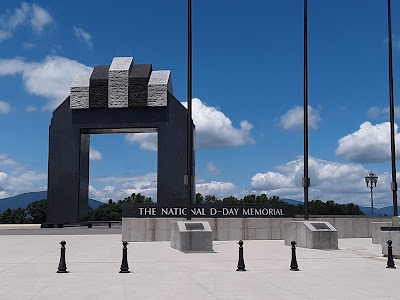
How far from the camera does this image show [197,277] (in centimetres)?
1484

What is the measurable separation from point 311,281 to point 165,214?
18.7 meters

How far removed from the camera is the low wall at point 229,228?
103 feet

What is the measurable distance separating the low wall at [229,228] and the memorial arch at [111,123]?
693 inches

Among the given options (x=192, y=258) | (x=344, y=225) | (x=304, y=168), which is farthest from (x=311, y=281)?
(x=344, y=225)

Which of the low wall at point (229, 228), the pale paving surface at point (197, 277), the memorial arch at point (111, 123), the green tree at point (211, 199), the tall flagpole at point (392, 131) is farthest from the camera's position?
the green tree at point (211, 199)

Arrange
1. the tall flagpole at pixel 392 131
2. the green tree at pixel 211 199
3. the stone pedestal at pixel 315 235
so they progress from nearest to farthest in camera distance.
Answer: the stone pedestal at pixel 315 235, the tall flagpole at pixel 392 131, the green tree at pixel 211 199

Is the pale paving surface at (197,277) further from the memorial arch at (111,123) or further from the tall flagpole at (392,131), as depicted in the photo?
the memorial arch at (111,123)

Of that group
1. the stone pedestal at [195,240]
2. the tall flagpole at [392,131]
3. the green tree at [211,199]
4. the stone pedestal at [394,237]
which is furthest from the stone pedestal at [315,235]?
the green tree at [211,199]

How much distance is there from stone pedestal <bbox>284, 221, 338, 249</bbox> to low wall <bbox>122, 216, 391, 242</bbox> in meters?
6.25

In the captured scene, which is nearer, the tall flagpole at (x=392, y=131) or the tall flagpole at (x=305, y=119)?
the tall flagpole at (x=392, y=131)

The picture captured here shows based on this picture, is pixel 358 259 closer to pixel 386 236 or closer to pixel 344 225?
pixel 386 236

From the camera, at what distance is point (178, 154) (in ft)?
166

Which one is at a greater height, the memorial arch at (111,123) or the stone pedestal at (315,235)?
the memorial arch at (111,123)

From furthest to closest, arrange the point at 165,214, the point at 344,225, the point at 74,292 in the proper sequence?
the point at 344,225 → the point at 165,214 → the point at 74,292
